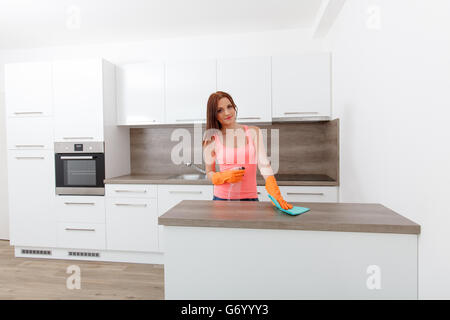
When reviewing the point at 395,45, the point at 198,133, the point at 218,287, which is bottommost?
the point at 218,287

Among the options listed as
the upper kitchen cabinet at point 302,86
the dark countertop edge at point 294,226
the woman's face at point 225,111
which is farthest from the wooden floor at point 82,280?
the upper kitchen cabinet at point 302,86

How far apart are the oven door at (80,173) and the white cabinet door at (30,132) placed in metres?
0.22

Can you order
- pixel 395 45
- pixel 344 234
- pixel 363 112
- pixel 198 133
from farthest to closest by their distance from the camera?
1. pixel 198 133
2. pixel 363 112
3. pixel 395 45
4. pixel 344 234

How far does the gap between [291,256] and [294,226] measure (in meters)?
0.13

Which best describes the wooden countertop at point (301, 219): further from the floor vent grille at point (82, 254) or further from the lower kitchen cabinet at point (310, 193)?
the floor vent grille at point (82, 254)

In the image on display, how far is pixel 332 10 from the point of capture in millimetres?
2553

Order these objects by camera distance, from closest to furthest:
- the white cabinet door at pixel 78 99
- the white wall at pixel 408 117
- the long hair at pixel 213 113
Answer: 1. the white wall at pixel 408 117
2. the long hair at pixel 213 113
3. the white cabinet door at pixel 78 99

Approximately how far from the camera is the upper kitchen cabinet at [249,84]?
3.07 metres

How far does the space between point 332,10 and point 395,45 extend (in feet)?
4.30

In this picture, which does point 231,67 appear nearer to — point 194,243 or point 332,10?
point 332,10

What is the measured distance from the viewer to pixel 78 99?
307 centimetres

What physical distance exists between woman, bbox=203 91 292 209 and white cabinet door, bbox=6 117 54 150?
2084 mm

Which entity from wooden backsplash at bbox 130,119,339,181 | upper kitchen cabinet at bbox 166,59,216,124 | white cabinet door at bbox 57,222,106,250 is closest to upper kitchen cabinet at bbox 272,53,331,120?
wooden backsplash at bbox 130,119,339,181

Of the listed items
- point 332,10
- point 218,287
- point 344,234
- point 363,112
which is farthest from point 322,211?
point 332,10
